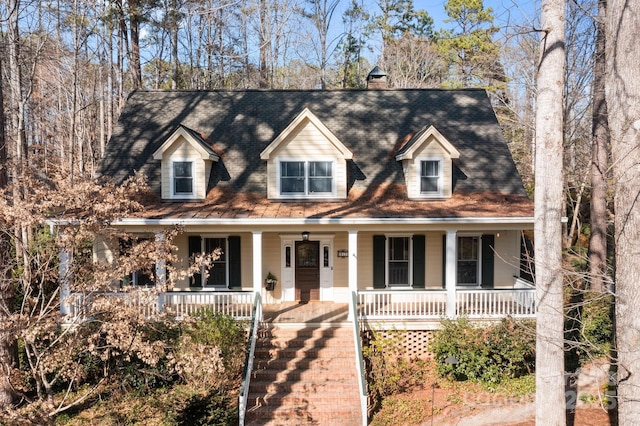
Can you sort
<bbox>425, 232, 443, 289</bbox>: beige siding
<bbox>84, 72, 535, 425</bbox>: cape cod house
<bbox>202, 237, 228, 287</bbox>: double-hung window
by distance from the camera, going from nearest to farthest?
1. <bbox>84, 72, 535, 425</bbox>: cape cod house
2. <bbox>202, 237, 228, 287</bbox>: double-hung window
3. <bbox>425, 232, 443, 289</bbox>: beige siding

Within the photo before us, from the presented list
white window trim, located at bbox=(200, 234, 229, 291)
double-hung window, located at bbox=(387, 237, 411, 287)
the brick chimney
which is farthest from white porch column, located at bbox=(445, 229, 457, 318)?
the brick chimney

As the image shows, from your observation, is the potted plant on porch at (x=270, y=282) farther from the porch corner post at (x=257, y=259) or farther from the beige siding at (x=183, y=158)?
the beige siding at (x=183, y=158)

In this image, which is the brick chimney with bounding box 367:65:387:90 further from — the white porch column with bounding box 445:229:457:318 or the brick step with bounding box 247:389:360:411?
the brick step with bounding box 247:389:360:411

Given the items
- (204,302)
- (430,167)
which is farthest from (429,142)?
(204,302)

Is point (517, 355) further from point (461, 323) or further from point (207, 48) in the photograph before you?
point (207, 48)

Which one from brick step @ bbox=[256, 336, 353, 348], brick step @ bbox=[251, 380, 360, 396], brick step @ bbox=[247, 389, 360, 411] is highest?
brick step @ bbox=[256, 336, 353, 348]

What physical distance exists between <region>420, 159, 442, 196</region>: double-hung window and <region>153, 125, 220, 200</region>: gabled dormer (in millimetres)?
6857

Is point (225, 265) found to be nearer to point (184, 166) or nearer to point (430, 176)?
point (184, 166)

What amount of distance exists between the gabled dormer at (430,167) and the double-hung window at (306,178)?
2516 millimetres

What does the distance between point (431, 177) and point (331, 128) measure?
4.18m

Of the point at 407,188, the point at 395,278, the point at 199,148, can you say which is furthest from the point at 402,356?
the point at 199,148

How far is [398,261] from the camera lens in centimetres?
1356

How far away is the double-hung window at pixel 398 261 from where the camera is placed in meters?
13.5

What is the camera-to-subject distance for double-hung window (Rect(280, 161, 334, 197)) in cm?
1343
